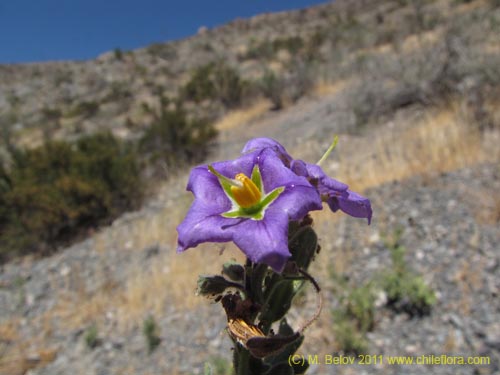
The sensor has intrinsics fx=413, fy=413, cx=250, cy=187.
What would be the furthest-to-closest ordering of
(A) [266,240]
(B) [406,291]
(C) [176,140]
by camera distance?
(C) [176,140] < (B) [406,291] < (A) [266,240]

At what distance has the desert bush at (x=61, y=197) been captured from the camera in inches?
334

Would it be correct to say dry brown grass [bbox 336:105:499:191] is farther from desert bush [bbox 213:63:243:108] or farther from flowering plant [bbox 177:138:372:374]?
desert bush [bbox 213:63:243:108]

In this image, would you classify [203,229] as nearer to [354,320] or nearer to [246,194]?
[246,194]

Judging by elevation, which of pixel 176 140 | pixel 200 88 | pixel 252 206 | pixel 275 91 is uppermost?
pixel 252 206

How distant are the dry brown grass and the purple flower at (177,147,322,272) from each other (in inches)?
208

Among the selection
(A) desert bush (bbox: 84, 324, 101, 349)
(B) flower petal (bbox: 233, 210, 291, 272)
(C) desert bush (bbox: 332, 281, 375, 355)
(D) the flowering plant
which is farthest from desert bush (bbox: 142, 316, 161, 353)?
(B) flower petal (bbox: 233, 210, 291, 272)

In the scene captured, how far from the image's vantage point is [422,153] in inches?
255

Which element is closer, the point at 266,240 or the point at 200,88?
the point at 266,240

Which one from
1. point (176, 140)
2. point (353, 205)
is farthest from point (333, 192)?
point (176, 140)

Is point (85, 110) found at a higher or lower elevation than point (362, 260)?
higher

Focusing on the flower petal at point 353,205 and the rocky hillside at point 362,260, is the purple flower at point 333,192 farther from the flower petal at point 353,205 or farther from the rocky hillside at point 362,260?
the rocky hillside at point 362,260

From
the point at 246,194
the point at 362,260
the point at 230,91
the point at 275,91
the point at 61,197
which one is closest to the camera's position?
the point at 246,194

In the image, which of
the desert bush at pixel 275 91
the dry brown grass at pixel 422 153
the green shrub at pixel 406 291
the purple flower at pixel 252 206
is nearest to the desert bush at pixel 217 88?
the desert bush at pixel 275 91

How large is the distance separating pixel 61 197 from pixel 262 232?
8.83 metres
